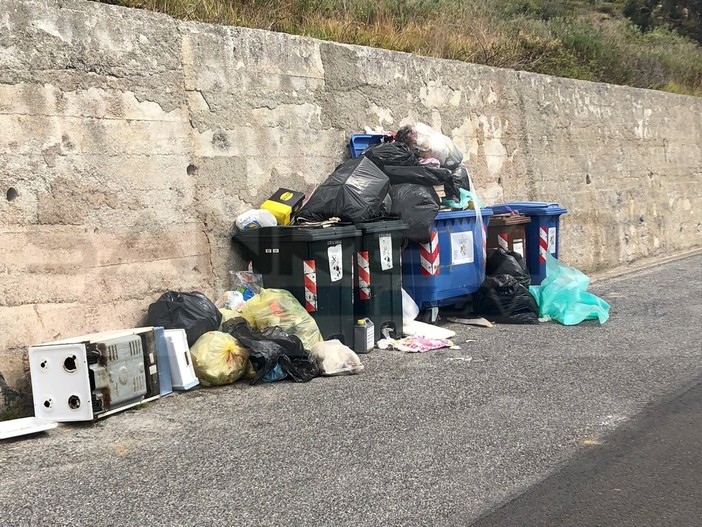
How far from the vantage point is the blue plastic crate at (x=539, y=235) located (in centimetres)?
973

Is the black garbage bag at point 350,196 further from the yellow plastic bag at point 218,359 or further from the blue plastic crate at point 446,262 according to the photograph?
the yellow plastic bag at point 218,359

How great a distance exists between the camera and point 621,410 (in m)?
5.30

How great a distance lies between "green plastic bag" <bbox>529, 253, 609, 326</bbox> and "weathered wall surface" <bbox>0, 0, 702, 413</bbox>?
7.76 feet

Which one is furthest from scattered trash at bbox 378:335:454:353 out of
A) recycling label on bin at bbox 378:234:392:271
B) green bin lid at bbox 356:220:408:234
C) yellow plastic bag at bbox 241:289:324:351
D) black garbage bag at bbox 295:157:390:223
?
black garbage bag at bbox 295:157:390:223

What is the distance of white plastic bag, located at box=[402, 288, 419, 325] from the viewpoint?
26.5 feet

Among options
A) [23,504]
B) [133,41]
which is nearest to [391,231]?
[133,41]

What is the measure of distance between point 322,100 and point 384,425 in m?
4.36

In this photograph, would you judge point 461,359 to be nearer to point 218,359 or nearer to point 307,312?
point 307,312

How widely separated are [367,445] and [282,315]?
2037 millimetres

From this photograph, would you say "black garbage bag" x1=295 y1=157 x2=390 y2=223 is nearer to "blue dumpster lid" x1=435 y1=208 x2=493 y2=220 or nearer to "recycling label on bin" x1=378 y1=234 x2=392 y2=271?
"recycling label on bin" x1=378 y1=234 x2=392 y2=271

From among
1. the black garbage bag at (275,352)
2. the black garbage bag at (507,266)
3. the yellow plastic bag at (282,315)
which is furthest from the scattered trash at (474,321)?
the black garbage bag at (275,352)

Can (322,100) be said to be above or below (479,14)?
below

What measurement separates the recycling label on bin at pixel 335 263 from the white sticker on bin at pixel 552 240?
372 cm

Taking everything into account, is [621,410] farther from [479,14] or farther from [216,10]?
[479,14]
